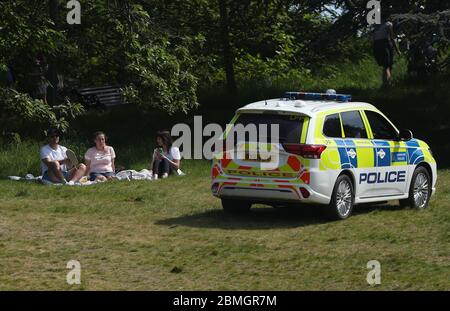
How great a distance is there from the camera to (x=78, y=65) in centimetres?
2950

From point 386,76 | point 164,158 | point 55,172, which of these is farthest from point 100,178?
point 386,76

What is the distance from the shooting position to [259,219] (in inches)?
685

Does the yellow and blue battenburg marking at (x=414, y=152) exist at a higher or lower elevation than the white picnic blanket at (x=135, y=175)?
higher

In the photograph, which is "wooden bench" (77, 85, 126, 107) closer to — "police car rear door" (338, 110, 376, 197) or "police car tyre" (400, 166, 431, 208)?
"police car tyre" (400, 166, 431, 208)

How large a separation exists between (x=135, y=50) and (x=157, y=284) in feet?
45.5

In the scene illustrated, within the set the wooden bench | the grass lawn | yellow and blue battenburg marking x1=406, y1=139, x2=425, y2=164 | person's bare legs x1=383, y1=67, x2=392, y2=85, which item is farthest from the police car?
the wooden bench

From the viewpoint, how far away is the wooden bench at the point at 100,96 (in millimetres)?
31422

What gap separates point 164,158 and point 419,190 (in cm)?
578

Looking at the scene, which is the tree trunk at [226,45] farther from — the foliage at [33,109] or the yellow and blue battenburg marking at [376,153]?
the yellow and blue battenburg marking at [376,153]

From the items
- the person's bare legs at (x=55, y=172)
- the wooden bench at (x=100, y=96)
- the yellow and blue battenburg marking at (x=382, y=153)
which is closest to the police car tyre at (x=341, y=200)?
the yellow and blue battenburg marking at (x=382, y=153)

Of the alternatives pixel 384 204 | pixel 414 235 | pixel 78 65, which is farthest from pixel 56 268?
pixel 78 65

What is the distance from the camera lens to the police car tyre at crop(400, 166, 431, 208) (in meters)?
18.5

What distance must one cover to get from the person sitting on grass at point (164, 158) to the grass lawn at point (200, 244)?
7.57 feet

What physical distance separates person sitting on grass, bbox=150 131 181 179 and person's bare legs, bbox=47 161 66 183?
1.92 metres
